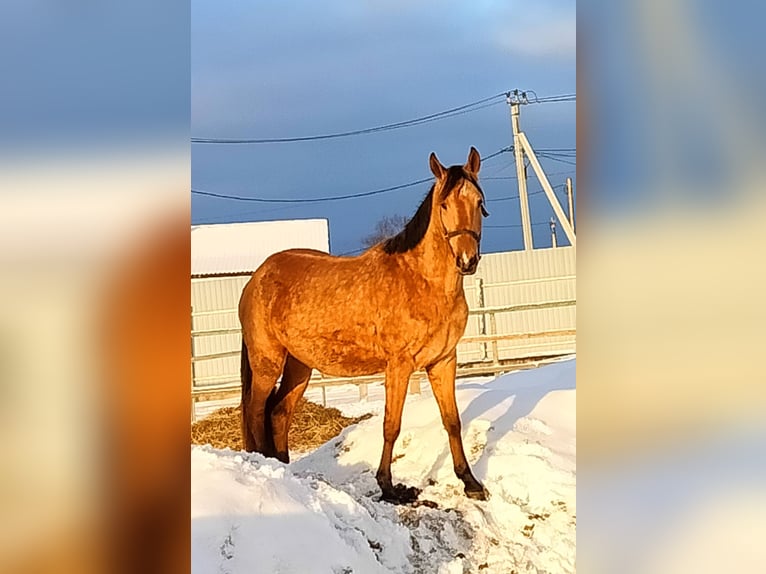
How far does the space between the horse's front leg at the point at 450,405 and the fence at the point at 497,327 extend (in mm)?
71

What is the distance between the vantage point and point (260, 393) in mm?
1854

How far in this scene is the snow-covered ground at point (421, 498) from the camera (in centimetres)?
143

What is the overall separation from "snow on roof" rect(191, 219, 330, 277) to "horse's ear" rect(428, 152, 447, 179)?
31cm

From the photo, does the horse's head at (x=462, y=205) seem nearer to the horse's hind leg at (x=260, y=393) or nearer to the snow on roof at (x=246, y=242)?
the snow on roof at (x=246, y=242)

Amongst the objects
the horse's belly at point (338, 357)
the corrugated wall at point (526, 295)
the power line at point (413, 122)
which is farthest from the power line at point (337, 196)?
the horse's belly at point (338, 357)

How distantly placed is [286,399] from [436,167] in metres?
0.76
